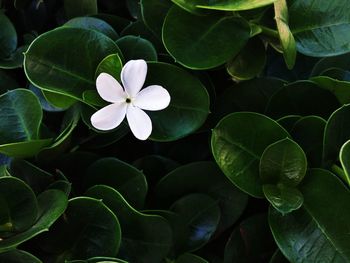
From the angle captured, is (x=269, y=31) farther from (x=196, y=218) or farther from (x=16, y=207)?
(x=16, y=207)

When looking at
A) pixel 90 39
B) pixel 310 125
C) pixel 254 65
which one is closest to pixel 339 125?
pixel 310 125

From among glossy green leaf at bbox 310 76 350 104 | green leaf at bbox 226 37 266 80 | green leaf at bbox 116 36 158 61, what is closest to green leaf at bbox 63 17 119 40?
green leaf at bbox 116 36 158 61

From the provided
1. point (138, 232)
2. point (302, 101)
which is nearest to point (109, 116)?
point (138, 232)

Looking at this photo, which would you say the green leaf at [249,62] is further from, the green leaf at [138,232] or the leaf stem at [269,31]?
the green leaf at [138,232]

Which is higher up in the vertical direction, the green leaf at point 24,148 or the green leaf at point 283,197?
the green leaf at point 24,148

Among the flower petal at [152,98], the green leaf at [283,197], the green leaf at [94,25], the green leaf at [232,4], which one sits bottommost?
the green leaf at [283,197]

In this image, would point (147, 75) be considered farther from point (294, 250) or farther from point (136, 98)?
point (294, 250)

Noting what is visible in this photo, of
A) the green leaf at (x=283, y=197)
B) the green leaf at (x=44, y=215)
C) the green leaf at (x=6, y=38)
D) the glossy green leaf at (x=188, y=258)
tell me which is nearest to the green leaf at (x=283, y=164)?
the green leaf at (x=283, y=197)
